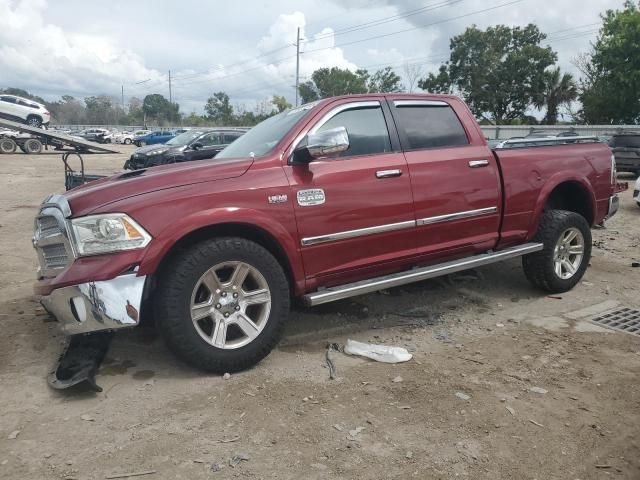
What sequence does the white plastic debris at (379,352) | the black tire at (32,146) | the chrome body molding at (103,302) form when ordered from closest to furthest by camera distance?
the chrome body molding at (103,302) < the white plastic debris at (379,352) < the black tire at (32,146)

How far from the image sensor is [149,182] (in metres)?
3.39

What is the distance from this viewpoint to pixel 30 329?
168 inches

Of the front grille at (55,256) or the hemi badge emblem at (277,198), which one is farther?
the hemi badge emblem at (277,198)

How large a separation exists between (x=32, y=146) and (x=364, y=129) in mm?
27135

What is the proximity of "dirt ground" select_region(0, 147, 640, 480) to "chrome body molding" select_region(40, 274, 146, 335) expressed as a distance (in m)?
0.48

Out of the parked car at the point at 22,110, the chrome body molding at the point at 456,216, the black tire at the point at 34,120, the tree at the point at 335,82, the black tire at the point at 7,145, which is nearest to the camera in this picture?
the chrome body molding at the point at 456,216

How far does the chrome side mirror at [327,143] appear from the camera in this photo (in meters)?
3.53

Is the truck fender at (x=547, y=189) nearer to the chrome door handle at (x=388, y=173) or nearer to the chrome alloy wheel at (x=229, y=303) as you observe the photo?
the chrome door handle at (x=388, y=173)

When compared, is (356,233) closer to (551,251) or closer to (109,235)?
(109,235)

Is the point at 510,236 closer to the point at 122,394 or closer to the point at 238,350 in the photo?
the point at 238,350

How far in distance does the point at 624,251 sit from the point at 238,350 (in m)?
5.96

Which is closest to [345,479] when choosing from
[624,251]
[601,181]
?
[601,181]

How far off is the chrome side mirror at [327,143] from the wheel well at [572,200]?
111 inches

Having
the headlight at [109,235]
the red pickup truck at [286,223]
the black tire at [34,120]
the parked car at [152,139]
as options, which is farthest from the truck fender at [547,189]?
the parked car at [152,139]
